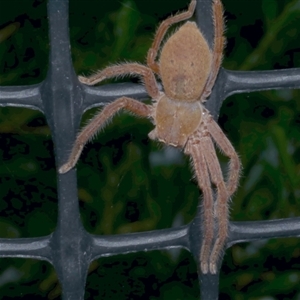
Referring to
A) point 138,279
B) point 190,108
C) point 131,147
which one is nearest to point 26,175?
point 131,147

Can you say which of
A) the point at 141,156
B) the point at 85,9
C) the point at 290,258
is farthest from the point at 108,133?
the point at 290,258

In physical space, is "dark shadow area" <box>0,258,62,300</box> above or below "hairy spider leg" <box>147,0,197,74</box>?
below

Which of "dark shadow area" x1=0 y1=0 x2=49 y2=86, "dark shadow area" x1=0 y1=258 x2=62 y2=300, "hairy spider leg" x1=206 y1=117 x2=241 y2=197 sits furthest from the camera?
"dark shadow area" x1=0 y1=258 x2=62 y2=300

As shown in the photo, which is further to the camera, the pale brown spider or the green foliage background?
the green foliage background

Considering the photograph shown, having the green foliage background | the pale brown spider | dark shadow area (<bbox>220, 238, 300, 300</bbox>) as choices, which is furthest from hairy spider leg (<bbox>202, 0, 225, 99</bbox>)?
dark shadow area (<bbox>220, 238, 300, 300</bbox>)

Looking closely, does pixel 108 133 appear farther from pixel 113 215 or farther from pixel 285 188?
pixel 285 188

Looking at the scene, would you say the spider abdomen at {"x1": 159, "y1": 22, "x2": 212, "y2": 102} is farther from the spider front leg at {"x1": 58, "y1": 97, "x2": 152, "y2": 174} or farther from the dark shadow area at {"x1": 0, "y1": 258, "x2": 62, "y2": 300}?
the dark shadow area at {"x1": 0, "y1": 258, "x2": 62, "y2": 300}

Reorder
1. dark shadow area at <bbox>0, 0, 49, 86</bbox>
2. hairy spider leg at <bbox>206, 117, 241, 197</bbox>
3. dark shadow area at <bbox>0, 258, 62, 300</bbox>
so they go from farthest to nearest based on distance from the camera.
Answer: dark shadow area at <bbox>0, 258, 62, 300</bbox> → dark shadow area at <bbox>0, 0, 49, 86</bbox> → hairy spider leg at <bbox>206, 117, 241, 197</bbox>

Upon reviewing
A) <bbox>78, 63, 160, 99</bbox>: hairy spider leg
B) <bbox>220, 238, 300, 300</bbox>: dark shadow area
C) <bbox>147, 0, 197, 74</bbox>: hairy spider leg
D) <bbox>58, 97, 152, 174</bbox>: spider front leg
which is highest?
<bbox>147, 0, 197, 74</bbox>: hairy spider leg
